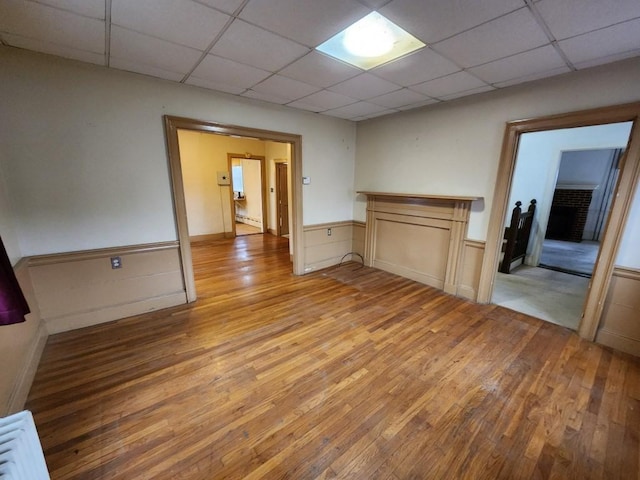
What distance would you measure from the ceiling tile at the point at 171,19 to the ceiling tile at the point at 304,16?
0.24 metres

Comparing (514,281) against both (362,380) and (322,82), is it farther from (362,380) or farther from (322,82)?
(322,82)

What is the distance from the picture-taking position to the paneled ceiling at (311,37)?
60.6 inches

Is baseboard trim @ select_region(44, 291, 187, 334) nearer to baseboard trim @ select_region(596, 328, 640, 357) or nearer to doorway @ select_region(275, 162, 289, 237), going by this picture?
doorway @ select_region(275, 162, 289, 237)

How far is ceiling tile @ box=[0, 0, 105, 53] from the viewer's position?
Result: 5.14 ft

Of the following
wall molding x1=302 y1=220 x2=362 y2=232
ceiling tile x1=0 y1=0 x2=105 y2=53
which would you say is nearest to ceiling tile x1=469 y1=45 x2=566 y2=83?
wall molding x1=302 y1=220 x2=362 y2=232

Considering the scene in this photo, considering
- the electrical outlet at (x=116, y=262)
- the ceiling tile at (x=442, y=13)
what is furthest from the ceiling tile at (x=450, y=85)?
the electrical outlet at (x=116, y=262)

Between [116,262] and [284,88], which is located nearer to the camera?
[116,262]

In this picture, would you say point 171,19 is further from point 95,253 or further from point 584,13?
point 584,13

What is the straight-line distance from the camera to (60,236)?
2.46 metres

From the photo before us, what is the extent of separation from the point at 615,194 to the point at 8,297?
14.2ft

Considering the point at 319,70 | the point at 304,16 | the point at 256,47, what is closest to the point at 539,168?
the point at 319,70

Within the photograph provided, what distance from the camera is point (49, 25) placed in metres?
1.74

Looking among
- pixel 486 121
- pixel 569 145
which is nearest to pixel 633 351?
pixel 486 121

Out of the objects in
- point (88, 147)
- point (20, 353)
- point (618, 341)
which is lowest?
point (618, 341)
